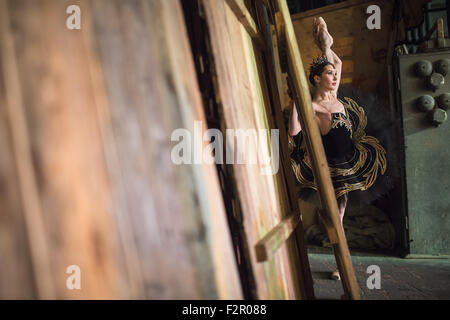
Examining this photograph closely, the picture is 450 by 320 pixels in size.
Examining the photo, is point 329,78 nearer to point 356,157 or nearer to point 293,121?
point 293,121

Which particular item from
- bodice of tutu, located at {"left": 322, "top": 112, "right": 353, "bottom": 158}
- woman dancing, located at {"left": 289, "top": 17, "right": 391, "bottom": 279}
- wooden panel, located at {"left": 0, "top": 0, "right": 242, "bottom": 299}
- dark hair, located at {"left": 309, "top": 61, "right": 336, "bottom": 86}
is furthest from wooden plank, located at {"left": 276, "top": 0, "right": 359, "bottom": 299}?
bodice of tutu, located at {"left": 322, "top": 112, "right": 353, "bottom": 158}

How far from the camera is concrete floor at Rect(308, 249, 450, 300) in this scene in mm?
2564

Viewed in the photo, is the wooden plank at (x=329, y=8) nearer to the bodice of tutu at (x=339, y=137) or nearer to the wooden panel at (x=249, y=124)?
the bodice of tutu at (x=339, y=137)

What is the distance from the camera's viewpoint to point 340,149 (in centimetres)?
331

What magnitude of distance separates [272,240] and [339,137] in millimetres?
2496

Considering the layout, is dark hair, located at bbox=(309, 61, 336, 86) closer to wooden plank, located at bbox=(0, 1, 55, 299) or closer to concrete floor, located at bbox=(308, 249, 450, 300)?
concrete floor, located at bbox=(308, 249, 450, 300)

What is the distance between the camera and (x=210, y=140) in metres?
1.00

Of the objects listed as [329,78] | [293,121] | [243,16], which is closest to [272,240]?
[243,16]

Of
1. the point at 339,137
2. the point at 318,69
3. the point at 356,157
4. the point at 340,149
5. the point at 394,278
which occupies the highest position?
the point at 318,69

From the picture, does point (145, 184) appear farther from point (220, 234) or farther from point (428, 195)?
point (428, 195)

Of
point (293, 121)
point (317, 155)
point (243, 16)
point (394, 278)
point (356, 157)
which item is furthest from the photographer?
point (356, 157)

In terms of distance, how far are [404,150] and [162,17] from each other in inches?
155

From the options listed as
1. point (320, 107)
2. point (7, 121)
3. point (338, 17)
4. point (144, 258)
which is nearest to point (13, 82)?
point (7, 121)

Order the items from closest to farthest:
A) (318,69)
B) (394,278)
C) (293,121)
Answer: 1. (293,121)
2. (394,278)
3. (318,69)
